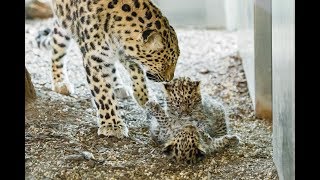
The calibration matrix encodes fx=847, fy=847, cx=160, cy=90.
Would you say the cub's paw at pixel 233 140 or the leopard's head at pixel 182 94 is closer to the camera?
the leopard's head at pixel 182 94

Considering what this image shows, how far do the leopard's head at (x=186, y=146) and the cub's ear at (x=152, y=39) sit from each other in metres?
0.39

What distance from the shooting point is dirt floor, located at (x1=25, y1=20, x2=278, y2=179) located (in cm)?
364

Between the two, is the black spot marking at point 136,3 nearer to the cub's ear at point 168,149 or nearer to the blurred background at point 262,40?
the blurred background at point 262,40

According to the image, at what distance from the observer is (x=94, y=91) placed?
3869mm

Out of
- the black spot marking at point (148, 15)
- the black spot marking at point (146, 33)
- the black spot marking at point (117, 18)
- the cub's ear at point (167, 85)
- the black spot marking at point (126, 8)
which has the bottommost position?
the cub's ear at point (167, 85)

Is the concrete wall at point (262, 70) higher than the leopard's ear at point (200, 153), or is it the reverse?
the concrete wall at point (262, 70)

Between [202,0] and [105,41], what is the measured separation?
48 centimetres

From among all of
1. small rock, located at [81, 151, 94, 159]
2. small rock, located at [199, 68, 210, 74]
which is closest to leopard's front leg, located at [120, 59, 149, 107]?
small rock, located at [81, 151, 94, 159]

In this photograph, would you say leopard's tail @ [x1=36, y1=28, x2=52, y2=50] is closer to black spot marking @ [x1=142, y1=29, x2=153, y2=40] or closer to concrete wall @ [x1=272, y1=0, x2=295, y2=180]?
black spot marking @ [x1=142, y1=29, x2=153, y2=40]

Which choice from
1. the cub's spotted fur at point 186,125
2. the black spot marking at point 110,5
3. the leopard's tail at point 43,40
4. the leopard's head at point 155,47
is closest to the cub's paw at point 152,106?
the cub's spotted fur at point 186,125

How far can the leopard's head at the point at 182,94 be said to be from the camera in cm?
370

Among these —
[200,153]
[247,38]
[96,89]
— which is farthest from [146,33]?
[247,38]
